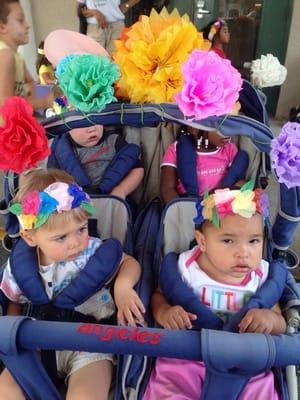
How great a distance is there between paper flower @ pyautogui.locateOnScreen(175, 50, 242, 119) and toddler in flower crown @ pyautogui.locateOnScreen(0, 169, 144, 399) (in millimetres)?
451

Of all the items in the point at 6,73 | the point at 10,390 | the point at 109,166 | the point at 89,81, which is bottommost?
the point at 10,390

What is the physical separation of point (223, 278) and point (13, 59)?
144 centimetres

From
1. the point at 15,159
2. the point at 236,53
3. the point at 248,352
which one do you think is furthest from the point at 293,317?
the point at 236,53

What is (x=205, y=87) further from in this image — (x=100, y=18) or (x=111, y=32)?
(x=111, y=32)

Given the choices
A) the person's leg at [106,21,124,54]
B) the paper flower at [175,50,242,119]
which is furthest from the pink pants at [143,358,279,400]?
the person's leg at [106,21,124,54]

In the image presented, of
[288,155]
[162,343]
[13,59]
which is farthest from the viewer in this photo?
[13,59]

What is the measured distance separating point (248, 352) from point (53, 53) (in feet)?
4.34

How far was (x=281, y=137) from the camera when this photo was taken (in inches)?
43.9

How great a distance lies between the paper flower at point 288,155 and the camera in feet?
3.56

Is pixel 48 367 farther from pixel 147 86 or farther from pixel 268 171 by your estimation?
pixel 268 171

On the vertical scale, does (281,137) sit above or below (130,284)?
above

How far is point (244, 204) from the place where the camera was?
3.99 ft

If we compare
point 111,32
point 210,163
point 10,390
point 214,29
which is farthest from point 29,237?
point 111,32

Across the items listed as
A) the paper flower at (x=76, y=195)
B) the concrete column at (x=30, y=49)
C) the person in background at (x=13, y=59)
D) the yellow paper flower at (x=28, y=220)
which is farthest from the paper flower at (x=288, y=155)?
the concrete column at (x=30, y=49)
